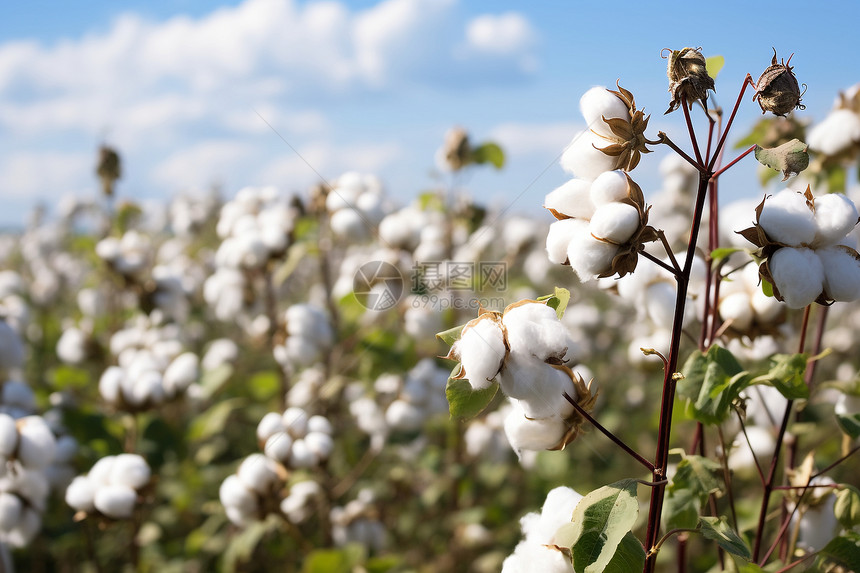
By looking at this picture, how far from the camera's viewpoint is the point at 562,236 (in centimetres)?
79

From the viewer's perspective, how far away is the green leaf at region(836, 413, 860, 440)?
0.98 metres

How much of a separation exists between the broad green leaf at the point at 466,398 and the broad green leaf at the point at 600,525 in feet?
0.56

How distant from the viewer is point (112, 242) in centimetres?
264

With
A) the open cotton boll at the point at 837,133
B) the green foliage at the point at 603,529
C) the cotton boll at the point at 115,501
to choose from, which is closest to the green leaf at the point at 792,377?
the green foliage at the point at 603,529

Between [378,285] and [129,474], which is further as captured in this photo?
[378,285]

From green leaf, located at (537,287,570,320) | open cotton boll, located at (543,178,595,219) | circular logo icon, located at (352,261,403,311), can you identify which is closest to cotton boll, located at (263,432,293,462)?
circular logo icon, located at (352,261,403,311)

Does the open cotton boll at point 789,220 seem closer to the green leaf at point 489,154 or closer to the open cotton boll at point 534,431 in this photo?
the open cotton boll at point 534,431

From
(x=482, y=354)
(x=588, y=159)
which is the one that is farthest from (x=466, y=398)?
(x=588, y=159)

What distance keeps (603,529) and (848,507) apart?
0.53 m

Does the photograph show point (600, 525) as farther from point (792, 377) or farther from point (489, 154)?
point (489, 154)

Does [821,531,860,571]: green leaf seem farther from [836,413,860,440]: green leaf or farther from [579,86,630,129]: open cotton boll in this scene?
[579,86,630,129]: open cotton boll

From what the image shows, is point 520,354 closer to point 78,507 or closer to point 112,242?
point 78,507

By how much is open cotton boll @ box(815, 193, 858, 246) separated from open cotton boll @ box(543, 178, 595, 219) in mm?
292

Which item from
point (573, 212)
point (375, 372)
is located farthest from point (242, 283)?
point (573, 212)
